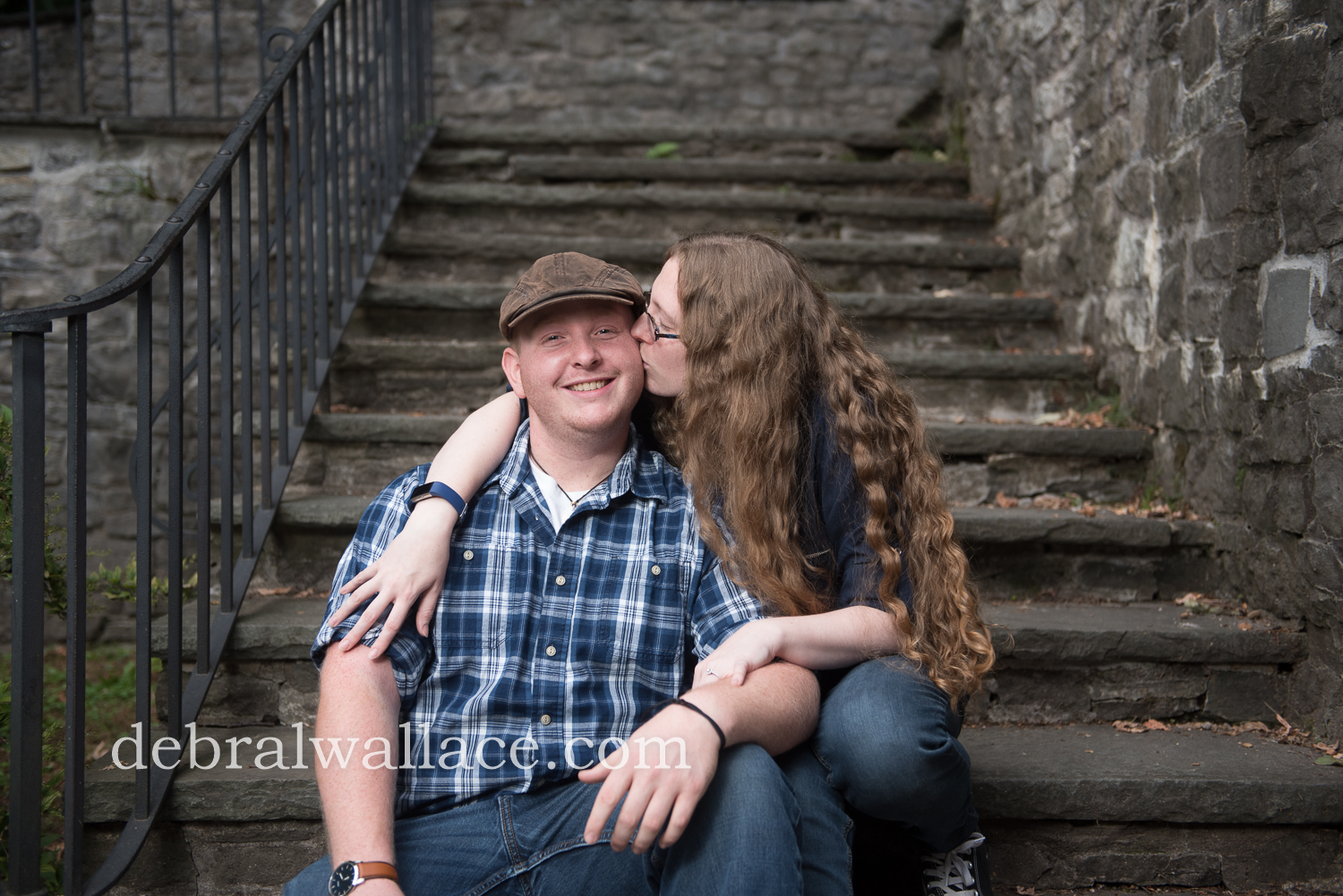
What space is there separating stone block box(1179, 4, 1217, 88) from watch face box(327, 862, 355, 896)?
2.52 m

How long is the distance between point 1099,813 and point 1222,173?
4.99 ft

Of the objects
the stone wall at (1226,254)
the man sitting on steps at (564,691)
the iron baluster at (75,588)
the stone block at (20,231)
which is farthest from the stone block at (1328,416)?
the stone block at (20,231)

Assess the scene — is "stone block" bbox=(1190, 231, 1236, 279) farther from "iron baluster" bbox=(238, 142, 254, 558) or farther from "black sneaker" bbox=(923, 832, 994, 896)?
"iron baluster" bbox=(238, 142, 254, 558)

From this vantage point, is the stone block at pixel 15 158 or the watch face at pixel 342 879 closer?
the watch face at pixel 342 879

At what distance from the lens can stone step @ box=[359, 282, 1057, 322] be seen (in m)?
3.06

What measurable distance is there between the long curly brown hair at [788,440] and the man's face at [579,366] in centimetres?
14

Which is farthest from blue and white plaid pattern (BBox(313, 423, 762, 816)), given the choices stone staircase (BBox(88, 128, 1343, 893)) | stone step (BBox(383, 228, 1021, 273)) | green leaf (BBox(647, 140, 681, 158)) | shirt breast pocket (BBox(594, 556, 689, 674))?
green leaf (BBox(647, 140, 681, 158))

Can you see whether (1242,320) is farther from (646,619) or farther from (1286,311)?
(646,619)

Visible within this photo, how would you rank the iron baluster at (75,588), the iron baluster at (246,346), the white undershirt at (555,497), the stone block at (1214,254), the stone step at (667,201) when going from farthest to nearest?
the stone step at (667,201) < the stone block at (1214,254) < the iron baluster at (246,346) < the white undershirt at (555,497) < the iron baluster at (75,588)

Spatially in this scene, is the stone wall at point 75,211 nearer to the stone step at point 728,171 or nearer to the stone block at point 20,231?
the stone block at point 20,231

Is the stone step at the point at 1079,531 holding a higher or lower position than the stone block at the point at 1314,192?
lower

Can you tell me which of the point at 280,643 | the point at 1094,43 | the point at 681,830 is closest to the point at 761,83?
the point at 1094,43

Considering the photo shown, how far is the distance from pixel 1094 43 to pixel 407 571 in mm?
2796

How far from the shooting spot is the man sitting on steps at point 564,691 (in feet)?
3.96
